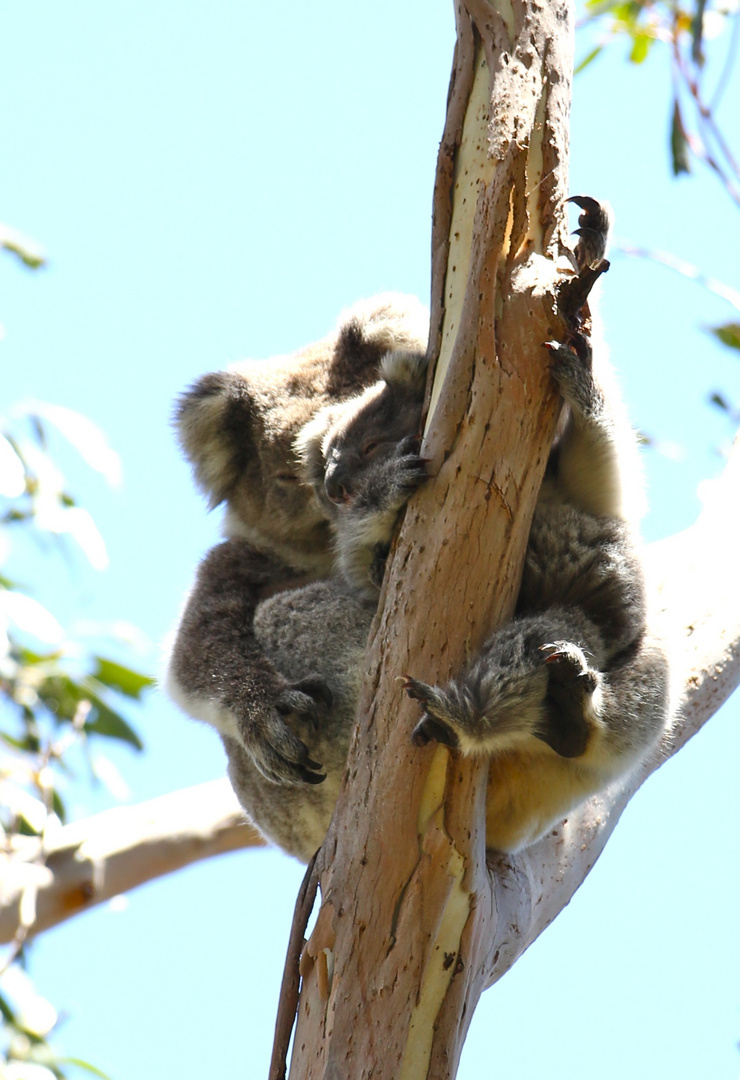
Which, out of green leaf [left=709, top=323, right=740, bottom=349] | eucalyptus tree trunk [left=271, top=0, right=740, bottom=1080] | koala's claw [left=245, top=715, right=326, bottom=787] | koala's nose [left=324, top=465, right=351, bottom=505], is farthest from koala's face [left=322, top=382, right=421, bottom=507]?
green leaf [left=709, top=323, right=740, bottom=349]

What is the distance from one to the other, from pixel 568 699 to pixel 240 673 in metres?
0.87

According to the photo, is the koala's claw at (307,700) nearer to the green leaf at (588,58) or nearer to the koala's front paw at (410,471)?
the koala's front paw at (410,471)

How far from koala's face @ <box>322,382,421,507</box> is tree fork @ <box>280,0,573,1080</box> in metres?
0.38

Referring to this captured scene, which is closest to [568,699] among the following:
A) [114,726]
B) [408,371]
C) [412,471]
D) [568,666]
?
[568,666]

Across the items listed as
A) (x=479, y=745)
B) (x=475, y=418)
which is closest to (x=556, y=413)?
(x=475, y=418)

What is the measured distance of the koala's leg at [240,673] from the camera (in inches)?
95.2

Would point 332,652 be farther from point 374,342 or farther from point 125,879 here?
point 125,879

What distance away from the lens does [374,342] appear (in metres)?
3.03

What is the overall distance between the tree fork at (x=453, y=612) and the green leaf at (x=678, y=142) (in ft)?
6.99

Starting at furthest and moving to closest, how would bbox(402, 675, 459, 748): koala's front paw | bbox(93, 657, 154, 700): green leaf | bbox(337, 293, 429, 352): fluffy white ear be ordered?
1. bbox(93, 657, 154, 700): green leaf
2. bbox(337, 293, 429, 352): fluffy white ear
3. bbox(402, 675, 459, 748): koala's front paw

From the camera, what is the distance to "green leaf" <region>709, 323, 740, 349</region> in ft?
14.4

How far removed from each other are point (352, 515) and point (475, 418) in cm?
35

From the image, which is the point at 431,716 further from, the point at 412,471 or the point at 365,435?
the point at 365,435

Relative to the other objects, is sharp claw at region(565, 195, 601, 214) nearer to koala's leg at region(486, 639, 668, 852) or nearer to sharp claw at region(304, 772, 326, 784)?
koala's leg at region(486, 639, 668, 852)
